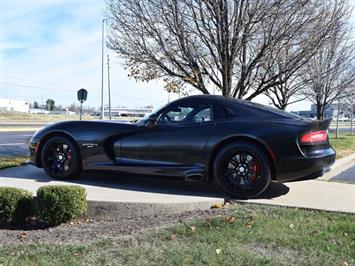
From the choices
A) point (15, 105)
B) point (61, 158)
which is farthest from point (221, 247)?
point (15, 105)

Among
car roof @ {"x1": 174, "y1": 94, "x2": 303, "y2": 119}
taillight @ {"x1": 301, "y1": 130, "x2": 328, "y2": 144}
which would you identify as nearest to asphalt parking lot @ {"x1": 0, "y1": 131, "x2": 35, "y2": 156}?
car roof @ {"x1": 174, "y1": 94, "x2": 303, "y2": 119}

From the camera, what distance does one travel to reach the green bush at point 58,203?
5.31 metres

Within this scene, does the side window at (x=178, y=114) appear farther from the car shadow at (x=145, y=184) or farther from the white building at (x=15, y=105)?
the white building at (x=15, y=105)

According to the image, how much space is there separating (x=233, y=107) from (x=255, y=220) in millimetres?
1914

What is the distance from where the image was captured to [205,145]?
6.41m

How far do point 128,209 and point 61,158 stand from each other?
6.76 feet

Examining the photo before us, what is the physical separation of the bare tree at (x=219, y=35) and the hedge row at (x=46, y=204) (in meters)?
6.04

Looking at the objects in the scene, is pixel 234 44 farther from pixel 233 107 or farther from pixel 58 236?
pixel 58 236

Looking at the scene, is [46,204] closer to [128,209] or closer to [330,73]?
[128,209]

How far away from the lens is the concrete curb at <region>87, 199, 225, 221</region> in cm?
563

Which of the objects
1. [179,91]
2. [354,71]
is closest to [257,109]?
[179,91]

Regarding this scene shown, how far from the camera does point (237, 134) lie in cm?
629

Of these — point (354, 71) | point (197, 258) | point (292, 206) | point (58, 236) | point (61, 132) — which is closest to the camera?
point (197, 258)

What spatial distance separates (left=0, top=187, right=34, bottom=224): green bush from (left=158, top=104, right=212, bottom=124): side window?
→ 2080 millimetres
